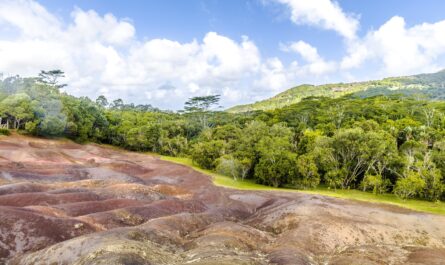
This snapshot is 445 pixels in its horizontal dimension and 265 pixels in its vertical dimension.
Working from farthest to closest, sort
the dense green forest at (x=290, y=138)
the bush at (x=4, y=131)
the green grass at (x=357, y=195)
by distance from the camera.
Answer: the bush at (x=4, y=131) → the dense green forest at (x=290, y=138) → the green grass at (x=357, y=195)

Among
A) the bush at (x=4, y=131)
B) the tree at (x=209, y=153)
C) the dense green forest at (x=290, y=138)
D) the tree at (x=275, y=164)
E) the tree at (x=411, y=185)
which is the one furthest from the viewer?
the bush at (x=4, y=131)

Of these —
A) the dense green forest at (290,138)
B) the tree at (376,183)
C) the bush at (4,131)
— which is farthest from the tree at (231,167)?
the bush at (4,131)

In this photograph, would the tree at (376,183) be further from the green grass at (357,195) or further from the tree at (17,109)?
the tree at (17,109)

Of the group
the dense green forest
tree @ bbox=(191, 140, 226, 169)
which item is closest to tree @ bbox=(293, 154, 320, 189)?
the dense green forest

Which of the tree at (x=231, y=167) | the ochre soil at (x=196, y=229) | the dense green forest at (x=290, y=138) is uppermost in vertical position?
the dense green forest at (x=290, y=138)

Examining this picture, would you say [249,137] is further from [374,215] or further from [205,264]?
[205,264]

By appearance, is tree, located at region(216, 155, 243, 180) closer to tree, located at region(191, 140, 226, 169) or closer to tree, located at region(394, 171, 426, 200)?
tree, located at region(191, 140, 226, 169)
